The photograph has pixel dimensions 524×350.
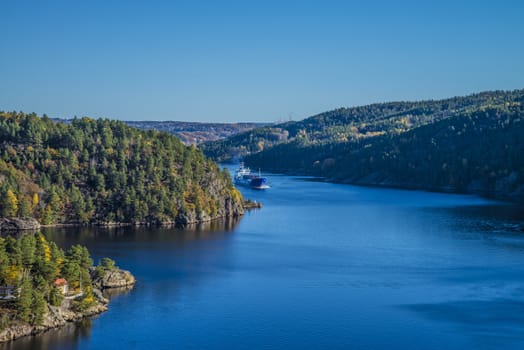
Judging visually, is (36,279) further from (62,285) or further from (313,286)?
(313,286)

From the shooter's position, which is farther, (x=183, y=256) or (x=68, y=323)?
(x=183, y=256)

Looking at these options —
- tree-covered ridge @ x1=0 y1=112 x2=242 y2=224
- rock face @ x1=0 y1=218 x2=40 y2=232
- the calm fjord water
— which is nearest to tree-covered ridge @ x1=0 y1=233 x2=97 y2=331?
the calm fjord water

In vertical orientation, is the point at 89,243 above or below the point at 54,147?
below

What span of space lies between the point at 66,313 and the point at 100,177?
43706 mm

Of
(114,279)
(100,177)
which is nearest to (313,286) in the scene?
(114,279)

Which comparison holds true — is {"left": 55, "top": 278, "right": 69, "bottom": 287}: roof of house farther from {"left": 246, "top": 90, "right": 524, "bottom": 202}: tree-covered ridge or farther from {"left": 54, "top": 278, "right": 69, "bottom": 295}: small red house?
{"left": 246, "top": 90, "right": 524, "bottom": 202}: tree-covered ridge

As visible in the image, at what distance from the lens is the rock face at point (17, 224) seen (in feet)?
234

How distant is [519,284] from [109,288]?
90.7 feet

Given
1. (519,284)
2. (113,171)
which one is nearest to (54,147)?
(113,171)

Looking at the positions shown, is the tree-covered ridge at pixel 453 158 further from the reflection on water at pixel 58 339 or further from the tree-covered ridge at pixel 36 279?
the reflection on water at pixel 58 339

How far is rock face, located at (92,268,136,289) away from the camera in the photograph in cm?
4678

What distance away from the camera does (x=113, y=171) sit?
82.9m

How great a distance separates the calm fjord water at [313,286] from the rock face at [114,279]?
32.8 inches

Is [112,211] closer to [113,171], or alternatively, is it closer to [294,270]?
[113,171]
